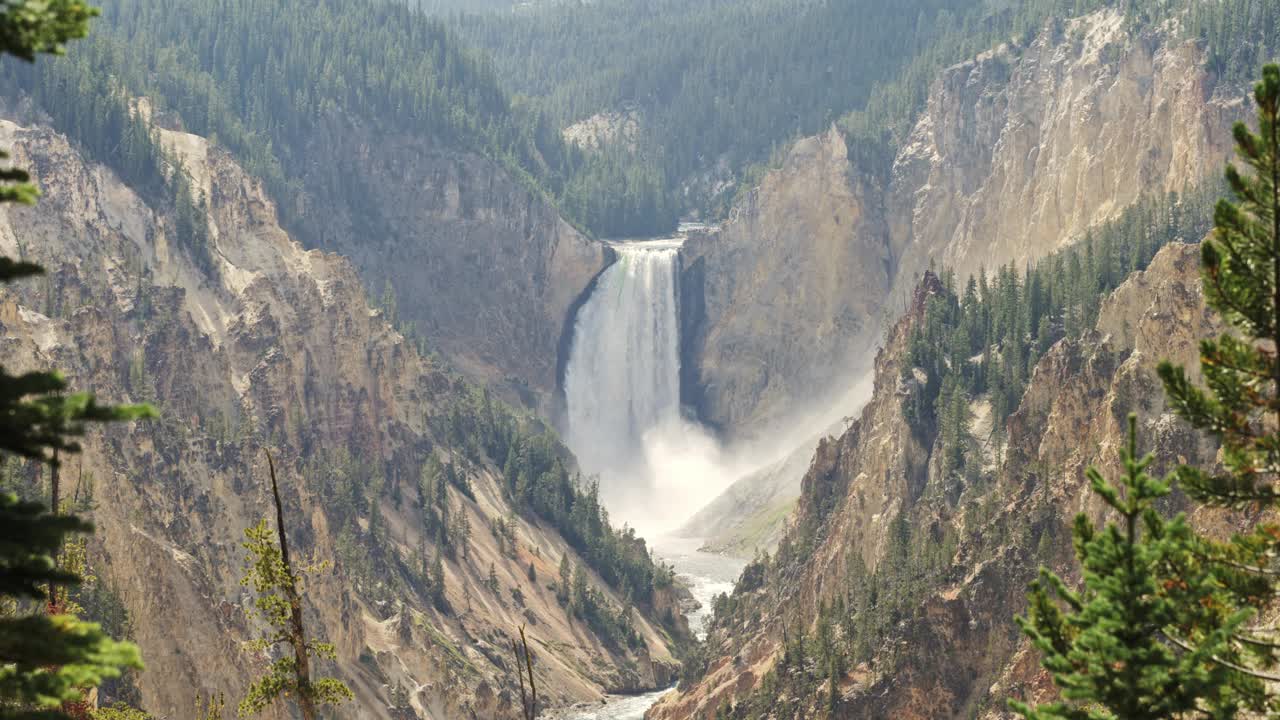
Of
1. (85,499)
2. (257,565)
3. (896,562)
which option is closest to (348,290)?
(896,562)

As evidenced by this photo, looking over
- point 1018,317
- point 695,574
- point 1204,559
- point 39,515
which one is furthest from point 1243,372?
point 695,574

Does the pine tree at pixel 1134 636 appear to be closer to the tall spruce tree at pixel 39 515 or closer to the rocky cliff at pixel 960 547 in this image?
the tall spruce tree at pixel 39 515

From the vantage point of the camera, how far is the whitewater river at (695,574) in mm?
132500

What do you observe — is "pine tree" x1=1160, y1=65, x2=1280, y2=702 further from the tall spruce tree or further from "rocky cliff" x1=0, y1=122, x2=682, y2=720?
"rocky cliff" x1=0, y1=122, x2=682, y2=720

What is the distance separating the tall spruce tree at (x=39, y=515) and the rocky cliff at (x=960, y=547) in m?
68.8

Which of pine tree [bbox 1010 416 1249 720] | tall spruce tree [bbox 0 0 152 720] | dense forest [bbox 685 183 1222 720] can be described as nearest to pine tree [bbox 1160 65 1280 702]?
pine tree [bbox 1010 416 1249 720]

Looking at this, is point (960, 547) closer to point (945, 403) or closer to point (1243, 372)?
point (945, 403)

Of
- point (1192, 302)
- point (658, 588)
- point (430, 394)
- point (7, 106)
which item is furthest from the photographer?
point (430, 394)

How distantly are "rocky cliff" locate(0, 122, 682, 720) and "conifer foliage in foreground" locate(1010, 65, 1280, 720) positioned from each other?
6367cm

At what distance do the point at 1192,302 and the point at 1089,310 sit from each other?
21.4 metres

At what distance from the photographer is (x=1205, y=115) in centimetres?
15150

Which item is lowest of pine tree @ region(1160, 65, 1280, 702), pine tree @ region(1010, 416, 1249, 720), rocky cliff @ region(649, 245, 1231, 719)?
rocky cliff @ region(649, 245, 1231, 719)

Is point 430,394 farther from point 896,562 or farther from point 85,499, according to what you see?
point 85,499

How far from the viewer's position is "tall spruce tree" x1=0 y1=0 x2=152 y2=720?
72.5 ft
